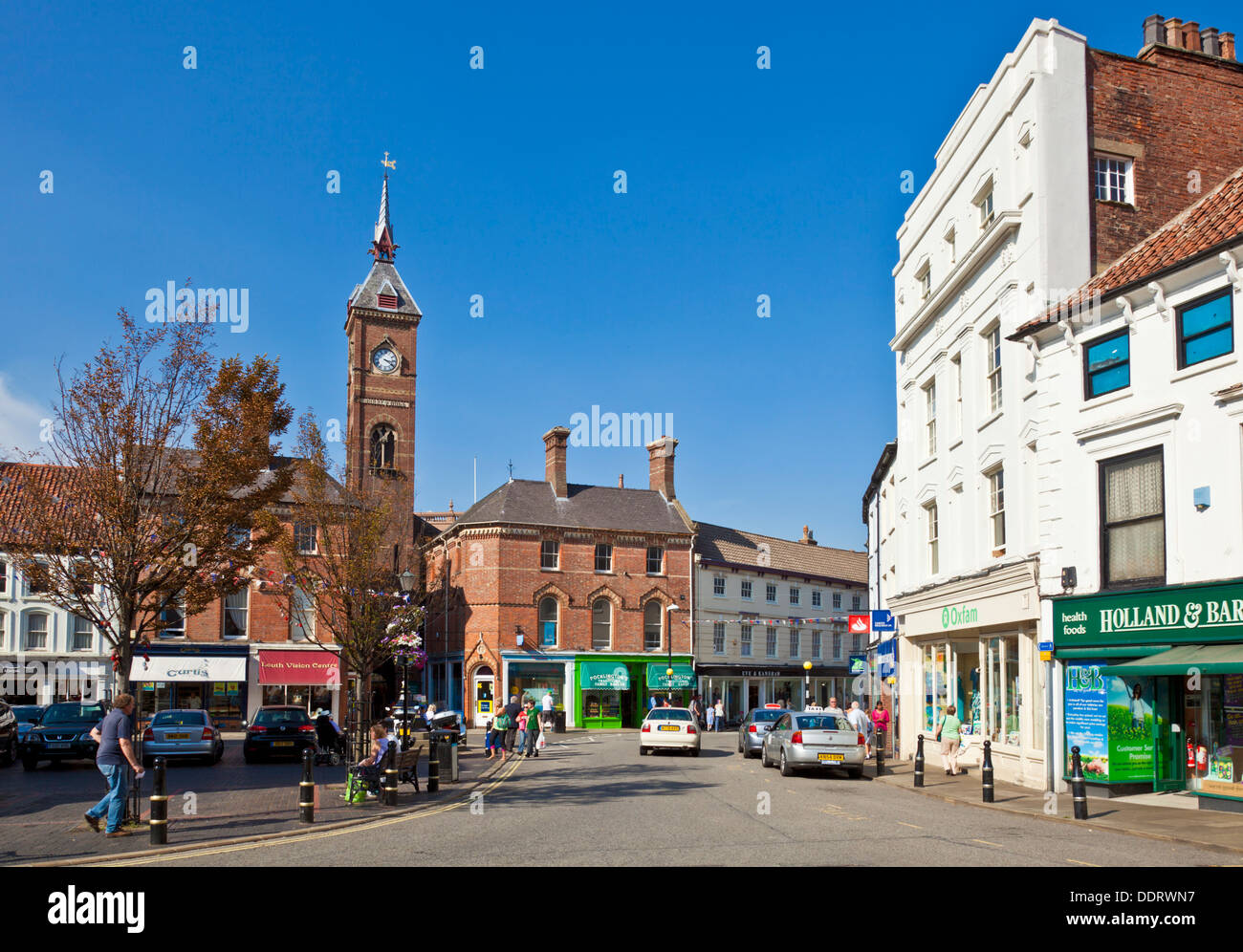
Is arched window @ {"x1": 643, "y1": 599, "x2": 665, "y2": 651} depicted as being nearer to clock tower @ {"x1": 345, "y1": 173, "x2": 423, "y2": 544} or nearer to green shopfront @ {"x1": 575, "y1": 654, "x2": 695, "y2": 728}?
green shopfront @ {"x1": 575, "y1": 654, "x2": 695, "y2": 728}

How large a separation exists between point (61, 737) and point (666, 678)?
107ft

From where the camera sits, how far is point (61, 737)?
26469mm

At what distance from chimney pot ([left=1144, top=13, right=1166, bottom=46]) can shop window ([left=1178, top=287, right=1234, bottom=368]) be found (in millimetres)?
9582

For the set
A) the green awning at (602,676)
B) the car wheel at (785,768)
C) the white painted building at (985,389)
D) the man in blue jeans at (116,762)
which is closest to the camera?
the man in blue jeans at (116,762)

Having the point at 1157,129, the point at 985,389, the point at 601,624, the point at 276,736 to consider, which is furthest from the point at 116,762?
the point at 601,624

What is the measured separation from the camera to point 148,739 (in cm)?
2677

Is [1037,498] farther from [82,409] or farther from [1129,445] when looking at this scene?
[82,409]

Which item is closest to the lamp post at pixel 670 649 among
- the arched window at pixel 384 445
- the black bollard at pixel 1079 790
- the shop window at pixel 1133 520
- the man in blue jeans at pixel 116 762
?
the arched window at pixel 384 445

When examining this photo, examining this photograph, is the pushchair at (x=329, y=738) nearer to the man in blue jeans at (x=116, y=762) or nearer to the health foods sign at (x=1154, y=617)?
the man in blue jeans at (x=116, y=762)

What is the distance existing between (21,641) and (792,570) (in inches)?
1502

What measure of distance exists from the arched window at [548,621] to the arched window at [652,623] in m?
4.69

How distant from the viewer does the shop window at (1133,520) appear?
680 inches

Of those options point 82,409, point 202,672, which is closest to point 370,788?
point 82,409

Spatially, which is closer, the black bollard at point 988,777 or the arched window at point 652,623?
the black bollard at point 988,777
